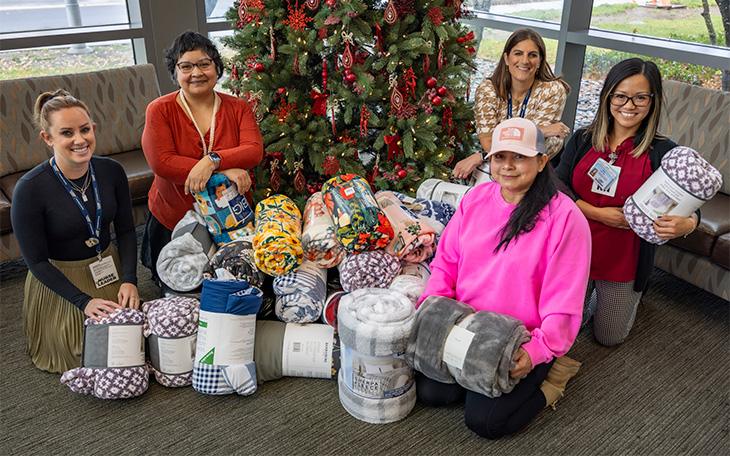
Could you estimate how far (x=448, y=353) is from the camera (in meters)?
1.95

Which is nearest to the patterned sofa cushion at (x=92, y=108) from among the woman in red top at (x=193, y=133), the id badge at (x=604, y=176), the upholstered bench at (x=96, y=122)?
the upholstered bench at (x=96, y=122)

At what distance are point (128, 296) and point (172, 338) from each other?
0.33 m

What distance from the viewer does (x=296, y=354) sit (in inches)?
92.1

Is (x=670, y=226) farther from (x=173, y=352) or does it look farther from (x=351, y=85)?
(x=173, y=352)

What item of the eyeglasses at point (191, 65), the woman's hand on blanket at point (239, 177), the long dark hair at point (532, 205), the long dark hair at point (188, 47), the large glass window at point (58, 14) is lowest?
the woman's hand on blanket at point (239, 177)

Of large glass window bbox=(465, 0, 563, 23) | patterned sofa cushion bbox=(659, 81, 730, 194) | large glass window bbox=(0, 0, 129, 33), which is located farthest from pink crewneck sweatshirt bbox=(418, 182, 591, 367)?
large glass window bbox=(0, 0, 129, 33)

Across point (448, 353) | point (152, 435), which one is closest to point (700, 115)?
point (448, 353)

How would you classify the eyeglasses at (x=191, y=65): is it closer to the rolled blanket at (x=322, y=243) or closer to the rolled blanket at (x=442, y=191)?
the rolled blanket at (x=322, y=243)

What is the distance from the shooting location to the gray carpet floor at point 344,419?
2043 mm

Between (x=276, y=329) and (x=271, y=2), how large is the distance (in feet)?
5.39

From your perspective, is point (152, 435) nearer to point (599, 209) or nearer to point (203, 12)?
point (599, 209)

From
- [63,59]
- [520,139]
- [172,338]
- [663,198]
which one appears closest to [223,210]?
[172,338]

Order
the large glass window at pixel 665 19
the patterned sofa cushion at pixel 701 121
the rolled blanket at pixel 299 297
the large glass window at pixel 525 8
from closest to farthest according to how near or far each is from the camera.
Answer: the rolled blanket at pixel 299 297 < the patterned sofa cushion at pixel 701 121 < the large glass window at pixel 665 19 < the large glass window at pixel 525 8

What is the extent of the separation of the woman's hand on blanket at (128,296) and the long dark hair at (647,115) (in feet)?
6.80
